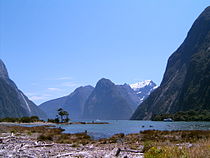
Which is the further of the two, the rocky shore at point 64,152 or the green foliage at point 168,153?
the rocky shore at point 64,152

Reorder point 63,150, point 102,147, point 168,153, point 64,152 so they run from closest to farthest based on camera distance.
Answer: point 168,153, point 64,152, point 63,150, point 102,147

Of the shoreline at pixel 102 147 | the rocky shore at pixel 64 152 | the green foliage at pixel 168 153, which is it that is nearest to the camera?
the green foliage at pixel 168 153

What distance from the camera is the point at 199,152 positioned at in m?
11.1

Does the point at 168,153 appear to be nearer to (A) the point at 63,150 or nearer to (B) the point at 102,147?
(A) the point at 63,150

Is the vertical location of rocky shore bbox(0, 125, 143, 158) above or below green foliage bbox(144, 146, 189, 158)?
below

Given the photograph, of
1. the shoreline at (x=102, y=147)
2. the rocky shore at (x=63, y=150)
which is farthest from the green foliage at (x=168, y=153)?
the rocky shore at (x=63, y=150)

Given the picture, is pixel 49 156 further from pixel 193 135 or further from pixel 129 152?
pixel 193 135

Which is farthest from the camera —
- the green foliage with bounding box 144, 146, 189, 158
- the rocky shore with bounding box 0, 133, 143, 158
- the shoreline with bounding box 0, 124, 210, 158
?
the rocky shore with bounding box 0, 133, 143, 158

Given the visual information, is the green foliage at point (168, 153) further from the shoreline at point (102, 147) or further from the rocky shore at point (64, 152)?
the rocky shore at point (64, 152)

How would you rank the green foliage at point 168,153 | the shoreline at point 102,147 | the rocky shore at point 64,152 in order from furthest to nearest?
the rocky shore at point 64,152 → the shoreline at point 102,147 → the green foliage at point 168,153

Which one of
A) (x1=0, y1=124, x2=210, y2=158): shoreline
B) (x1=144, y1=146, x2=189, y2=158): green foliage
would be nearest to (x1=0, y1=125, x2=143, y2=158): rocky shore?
(x1=0, y1=124, x2=210, y2=158): shoreline

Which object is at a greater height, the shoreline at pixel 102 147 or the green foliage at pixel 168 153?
the green foliage at pixel 168 153

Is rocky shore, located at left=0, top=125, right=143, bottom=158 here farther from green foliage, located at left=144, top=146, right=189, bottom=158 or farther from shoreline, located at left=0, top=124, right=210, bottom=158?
green foliage, located at left=144, top=146, right=189, bottom=158

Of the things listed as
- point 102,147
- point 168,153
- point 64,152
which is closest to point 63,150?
point 64,152
